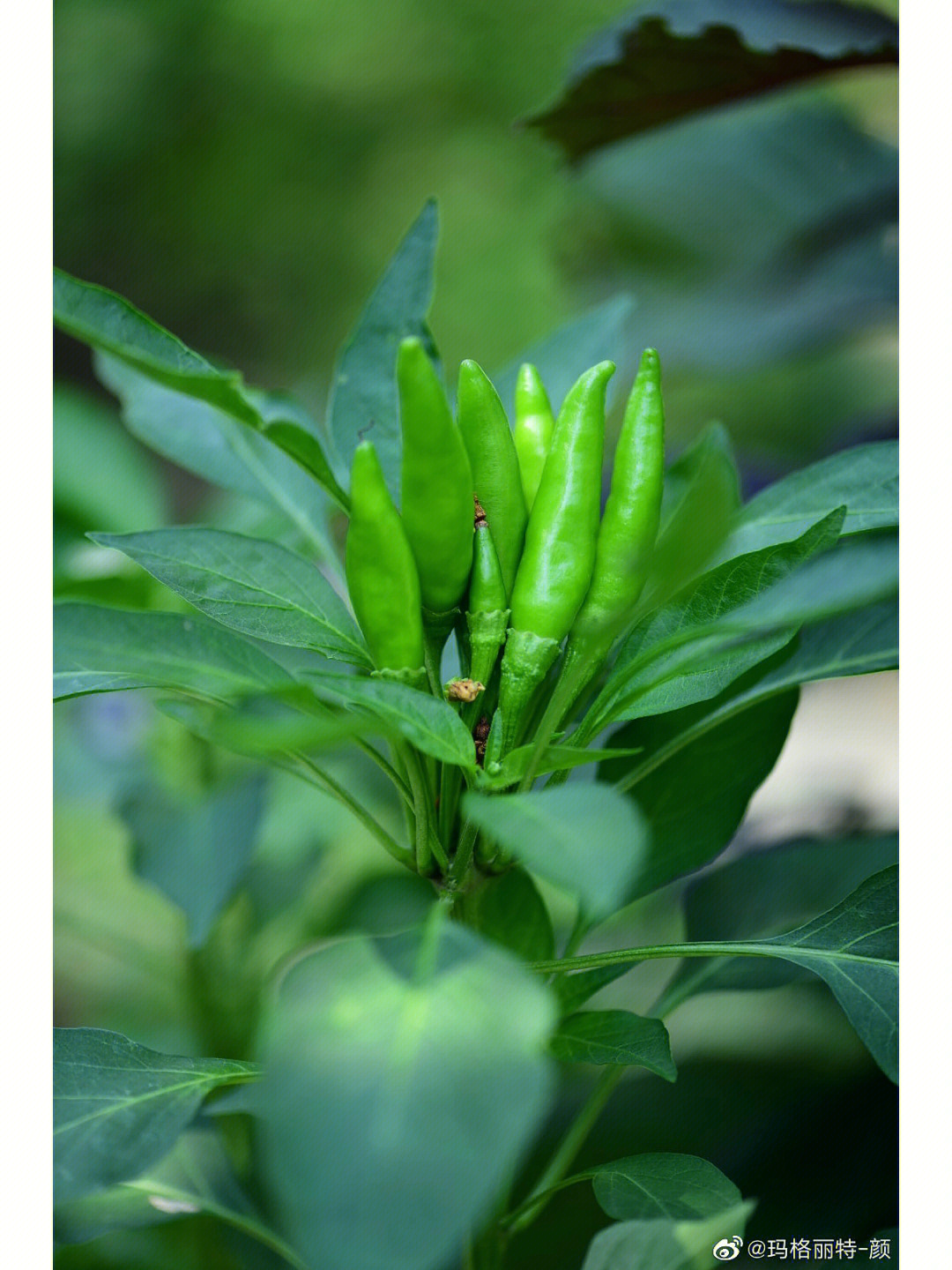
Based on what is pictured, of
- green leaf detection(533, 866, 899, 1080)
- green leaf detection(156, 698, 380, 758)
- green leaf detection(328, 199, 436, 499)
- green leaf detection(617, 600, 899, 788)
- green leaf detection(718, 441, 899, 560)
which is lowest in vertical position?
green leaf detection(533, 866, 899, 1080)

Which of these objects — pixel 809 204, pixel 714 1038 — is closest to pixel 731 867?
pixel 714 1038

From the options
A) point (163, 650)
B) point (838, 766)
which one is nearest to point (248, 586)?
point (163, 650)

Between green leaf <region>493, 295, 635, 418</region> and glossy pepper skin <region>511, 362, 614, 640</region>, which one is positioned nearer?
glossy pepper skin <region>511, 362, 614, 640</region>

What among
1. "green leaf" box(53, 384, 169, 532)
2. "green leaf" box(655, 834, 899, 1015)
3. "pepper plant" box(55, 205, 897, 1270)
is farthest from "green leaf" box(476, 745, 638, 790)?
"green leaf" box(53, 384, 169, 532)

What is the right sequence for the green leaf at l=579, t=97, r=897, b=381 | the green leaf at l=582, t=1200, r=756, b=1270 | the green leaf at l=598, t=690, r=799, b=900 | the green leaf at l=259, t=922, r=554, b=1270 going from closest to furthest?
the green leaf at l=259, t=922, r=554, b=1270, the green leaf at l=582, t=1200, r=756, b=1270, the green leaf at l=598, t=690, r=799, b=900, the green leaf at l=579, t=97, r=897, b=381

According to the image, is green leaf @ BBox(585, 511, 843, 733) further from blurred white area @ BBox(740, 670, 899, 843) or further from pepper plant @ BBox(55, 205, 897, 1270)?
blurred white area @ BBox(740, 670, 899, 843)

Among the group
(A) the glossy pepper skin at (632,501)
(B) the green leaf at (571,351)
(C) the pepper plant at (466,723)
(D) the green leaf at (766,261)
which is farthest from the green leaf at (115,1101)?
(D) the green leaf at (766,261)

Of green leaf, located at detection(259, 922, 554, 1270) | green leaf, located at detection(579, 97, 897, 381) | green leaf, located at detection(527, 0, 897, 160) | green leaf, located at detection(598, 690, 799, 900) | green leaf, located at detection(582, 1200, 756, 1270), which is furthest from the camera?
green leaf, located at detection(579, 97, 897, 381)

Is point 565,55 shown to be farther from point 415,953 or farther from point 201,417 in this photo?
point 415,953
